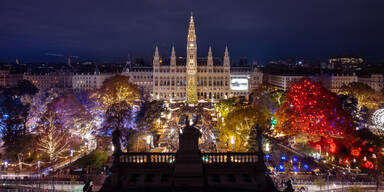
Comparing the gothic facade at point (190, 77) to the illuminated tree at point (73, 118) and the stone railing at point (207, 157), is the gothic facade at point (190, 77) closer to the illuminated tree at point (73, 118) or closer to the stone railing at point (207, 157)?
the illuminated tree at point (73, 118)

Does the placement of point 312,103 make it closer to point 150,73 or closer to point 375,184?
point 375,184

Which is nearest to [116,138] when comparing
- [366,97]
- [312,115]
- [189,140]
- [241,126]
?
[189,140]

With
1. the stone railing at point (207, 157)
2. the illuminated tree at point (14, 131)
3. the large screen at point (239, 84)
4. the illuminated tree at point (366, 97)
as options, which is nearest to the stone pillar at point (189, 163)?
the stone railing at point (207, 157)

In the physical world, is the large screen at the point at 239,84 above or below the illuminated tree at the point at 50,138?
above

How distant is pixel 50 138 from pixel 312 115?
89.7 ft

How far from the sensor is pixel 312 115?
33.5 m

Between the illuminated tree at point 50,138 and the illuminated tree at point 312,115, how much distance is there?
82.0ft

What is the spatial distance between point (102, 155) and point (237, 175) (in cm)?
2008

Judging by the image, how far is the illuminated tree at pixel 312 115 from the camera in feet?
107

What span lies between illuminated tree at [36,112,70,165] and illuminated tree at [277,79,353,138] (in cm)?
2499

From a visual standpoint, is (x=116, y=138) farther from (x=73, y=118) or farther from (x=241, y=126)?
(x=73, y=118)

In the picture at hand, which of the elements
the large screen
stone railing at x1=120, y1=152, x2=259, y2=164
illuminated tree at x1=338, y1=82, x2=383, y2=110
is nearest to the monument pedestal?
stone railing at x1=120, y1=152, x2=259, y2=164

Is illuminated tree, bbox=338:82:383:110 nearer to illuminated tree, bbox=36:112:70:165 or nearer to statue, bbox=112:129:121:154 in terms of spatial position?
illuminated tree, bbox=36:112:70:165

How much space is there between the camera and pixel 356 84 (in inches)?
2254
